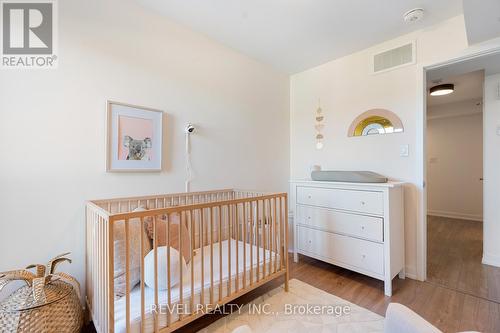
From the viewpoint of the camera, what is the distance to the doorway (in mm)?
2235

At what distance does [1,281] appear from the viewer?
1.25 metres

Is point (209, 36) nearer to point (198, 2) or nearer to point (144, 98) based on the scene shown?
point (198, 2)

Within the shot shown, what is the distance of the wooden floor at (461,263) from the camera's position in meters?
2.02

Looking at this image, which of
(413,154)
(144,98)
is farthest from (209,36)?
(413,154)

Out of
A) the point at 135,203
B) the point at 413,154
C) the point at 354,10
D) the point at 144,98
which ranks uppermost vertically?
the point at 354,10

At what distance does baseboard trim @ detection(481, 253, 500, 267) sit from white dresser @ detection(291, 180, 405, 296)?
111 cm

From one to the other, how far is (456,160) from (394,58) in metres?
3.75

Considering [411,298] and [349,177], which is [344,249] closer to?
[411,298]

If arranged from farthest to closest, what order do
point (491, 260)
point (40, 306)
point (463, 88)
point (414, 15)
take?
point (463, 88), point (491, 260), point (414, 15), point (40, 306)

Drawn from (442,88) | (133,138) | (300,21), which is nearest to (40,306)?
(133,138)

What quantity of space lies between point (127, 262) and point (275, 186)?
222cm

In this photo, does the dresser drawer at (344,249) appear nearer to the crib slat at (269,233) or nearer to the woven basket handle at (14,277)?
the crib slat at (269,233)

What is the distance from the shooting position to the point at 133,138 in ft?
6.03

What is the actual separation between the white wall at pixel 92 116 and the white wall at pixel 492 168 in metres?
2.77
